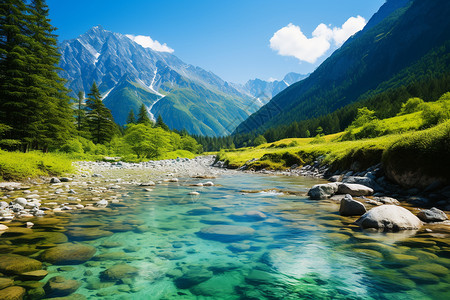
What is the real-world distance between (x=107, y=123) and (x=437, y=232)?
61.4 m

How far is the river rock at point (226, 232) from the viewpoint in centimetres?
646

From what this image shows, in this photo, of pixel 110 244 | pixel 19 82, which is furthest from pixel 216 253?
pixel 19 82

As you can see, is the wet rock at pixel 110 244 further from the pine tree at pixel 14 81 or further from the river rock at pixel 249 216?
the pine tree at pixel 14 81

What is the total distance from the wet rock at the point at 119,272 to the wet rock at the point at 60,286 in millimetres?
451

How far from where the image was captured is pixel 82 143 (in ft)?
142

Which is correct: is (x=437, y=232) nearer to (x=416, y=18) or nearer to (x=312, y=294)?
(x=312, y=294)

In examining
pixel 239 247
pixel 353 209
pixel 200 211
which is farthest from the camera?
pixel 200 211

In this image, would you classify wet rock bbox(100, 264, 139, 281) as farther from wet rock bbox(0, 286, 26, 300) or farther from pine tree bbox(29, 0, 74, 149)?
pine tree bbox(29, 0, 74, 149)

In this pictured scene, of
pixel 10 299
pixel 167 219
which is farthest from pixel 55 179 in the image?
pixel 10 299

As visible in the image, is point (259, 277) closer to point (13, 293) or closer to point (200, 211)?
point (13, 293)

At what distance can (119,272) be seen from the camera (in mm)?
4305

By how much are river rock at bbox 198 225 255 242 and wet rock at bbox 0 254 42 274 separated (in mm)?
3809

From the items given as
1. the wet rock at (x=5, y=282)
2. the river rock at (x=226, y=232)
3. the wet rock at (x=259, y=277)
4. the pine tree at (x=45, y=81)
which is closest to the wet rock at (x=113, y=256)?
the wet rock at (x=5, y=282)

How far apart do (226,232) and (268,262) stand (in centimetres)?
220
